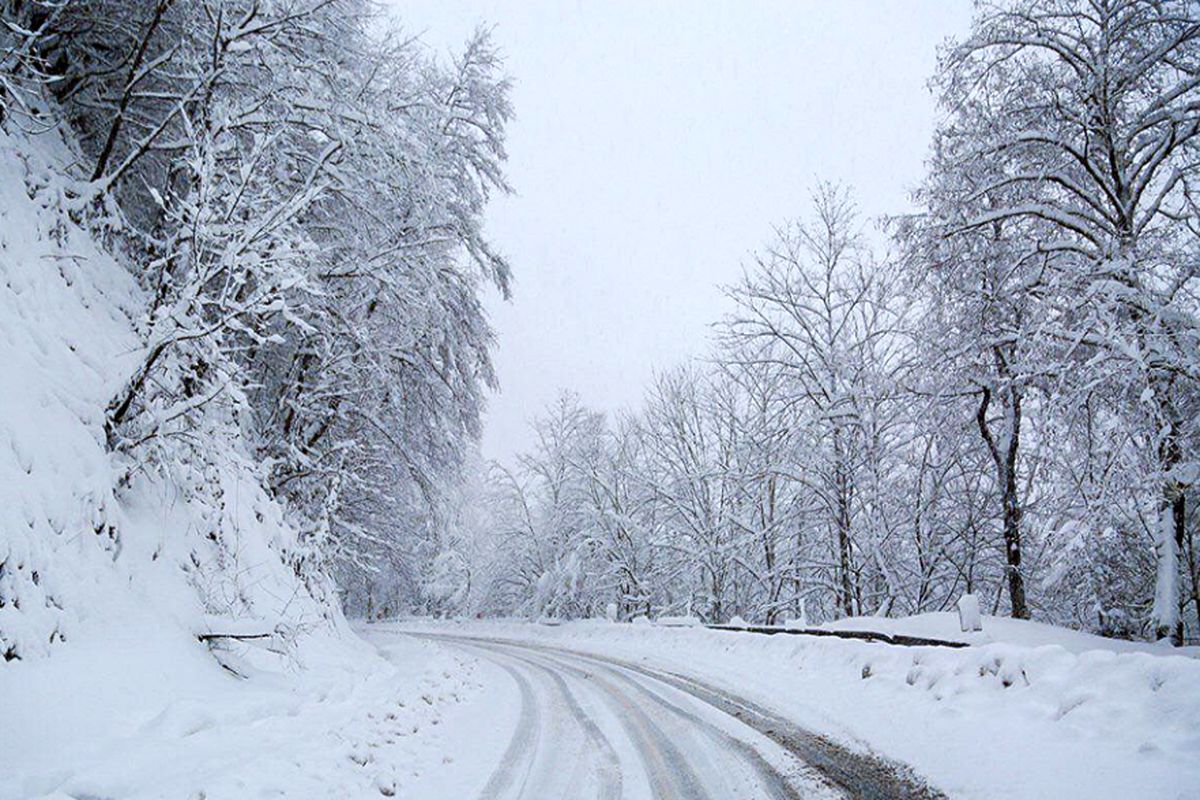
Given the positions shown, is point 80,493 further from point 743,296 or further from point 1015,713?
point 743,296

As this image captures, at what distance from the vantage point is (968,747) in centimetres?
487

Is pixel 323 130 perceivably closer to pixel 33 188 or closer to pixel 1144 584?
pixel 33 188

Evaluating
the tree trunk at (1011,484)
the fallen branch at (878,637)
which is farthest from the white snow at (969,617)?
the tree trunk at (1011,484)

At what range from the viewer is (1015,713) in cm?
511

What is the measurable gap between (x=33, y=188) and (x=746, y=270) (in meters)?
16.7

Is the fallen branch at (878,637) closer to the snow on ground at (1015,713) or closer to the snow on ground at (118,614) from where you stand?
the snow on ground at (1015,713)

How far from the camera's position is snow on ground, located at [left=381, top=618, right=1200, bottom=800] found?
390 cm

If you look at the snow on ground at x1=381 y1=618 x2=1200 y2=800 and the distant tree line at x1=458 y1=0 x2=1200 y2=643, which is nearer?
the snow on ground at x1=381 y1=618 x2=1200 y2=800

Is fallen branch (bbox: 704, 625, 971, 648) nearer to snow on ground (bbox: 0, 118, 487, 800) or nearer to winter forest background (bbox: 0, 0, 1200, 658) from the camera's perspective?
winter forest background (bbox: 0, 0, 1200, 658)

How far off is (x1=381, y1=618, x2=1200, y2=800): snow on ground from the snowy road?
50 centimetres

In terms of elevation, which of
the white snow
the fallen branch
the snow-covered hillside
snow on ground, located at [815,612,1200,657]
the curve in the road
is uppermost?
the snow-covered hillside

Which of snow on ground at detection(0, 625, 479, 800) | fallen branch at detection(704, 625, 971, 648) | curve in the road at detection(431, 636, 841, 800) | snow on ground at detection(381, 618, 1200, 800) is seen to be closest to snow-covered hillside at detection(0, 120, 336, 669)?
snow on ground at detection(0, 625, 479, 800)

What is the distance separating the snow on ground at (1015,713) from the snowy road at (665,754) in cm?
50

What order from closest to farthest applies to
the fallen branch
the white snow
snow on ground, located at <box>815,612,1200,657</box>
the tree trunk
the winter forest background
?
the winter forest background, the fallen branch, snow on ground, located at <box>815,612,1200,657</box>, the white snow, the tree trunk
